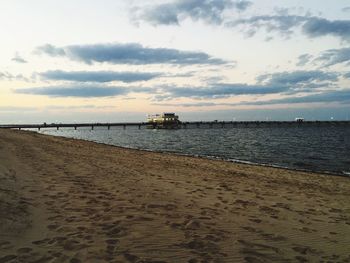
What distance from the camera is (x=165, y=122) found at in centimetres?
11956

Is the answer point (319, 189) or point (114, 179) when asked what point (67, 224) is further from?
point (319, 189)

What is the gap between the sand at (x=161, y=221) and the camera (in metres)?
5.15

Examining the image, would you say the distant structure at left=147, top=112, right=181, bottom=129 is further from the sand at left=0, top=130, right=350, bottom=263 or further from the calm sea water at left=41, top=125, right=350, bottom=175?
the sand at left=0, top=130, right=350, bottom=263

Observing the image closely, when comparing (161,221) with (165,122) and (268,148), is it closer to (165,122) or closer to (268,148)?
(268,148)

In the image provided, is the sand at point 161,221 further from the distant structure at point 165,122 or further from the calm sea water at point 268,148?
the distant structure at point 165,122

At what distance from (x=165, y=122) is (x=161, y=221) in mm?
113024

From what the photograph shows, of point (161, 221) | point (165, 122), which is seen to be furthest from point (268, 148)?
point (165, 122)

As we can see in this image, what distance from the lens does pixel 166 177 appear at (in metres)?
12.6

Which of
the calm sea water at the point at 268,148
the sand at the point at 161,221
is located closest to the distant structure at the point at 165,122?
the calm sea water at the point at 268,148

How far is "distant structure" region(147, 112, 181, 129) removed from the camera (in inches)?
4712

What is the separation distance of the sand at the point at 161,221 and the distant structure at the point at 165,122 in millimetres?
108324

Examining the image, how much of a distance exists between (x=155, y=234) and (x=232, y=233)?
1.48 metres

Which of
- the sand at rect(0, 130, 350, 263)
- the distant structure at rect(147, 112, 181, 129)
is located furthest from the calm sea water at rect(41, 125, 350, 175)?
the distant structure at rect(147, 112, 181, 129)

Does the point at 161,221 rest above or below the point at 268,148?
above
